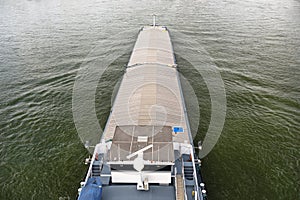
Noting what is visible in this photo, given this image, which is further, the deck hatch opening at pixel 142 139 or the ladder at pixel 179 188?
the deck hatch opening at pixel 142 139

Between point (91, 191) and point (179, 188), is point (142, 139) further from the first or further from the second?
point (91, 191)

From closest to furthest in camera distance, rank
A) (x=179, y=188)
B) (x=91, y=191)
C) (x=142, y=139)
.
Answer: (x=91, y=191) → (x=179, y=188) → (x=142, y=139)

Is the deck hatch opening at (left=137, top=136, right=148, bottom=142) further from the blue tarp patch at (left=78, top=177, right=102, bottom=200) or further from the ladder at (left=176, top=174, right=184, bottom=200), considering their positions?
the blue tarp patch at (left=78, top=177, right=102, bottom=200)

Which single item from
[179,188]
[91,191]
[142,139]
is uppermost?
[142,139]

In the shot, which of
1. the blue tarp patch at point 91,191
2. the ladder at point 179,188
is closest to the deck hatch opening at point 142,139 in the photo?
the ladder at point 179,188

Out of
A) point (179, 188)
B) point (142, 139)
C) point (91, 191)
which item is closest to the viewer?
point (91, 191)

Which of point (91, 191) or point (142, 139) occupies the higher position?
point (142, 139)

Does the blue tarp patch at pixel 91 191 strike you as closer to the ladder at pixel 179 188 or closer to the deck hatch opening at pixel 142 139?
the deck hatch opening at pixel 142 139

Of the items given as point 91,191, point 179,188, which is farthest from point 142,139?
point 91,191

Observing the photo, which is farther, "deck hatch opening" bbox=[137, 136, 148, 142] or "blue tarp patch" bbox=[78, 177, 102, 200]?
"deck hatch opening" bbox=[137, 136, 148, 142]

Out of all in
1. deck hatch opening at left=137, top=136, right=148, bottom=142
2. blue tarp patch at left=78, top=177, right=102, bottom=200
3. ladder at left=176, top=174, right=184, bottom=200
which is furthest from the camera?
deck hatch opening at left=137, top=136, right=148, bottom=142

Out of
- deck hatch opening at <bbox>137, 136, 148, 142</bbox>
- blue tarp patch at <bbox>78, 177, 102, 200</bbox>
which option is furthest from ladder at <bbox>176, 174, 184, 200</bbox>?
blue tarp patch at <bbox>78, 177, 102, 200</bbox>

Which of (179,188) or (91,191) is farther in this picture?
(179,188)
